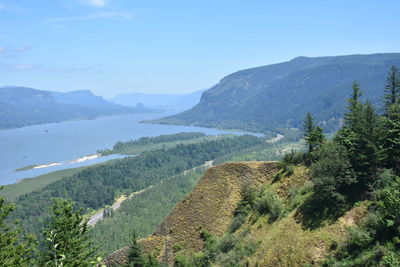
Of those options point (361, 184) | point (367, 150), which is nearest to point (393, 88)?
point (367, 150)

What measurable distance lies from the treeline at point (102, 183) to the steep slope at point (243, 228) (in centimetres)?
8261

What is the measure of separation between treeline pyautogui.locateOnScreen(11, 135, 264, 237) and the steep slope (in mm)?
82610

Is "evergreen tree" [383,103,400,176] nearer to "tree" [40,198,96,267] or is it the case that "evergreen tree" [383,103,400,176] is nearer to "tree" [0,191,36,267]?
"tree" [40,198,96,267]

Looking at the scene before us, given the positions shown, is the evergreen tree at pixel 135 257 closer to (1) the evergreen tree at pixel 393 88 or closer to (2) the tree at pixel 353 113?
(2) the tree at pixel 353 113

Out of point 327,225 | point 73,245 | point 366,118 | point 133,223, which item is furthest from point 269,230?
point 133,223

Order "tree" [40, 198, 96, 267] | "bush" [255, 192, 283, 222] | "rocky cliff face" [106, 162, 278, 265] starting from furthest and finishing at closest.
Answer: "rocky cliff face" [106, 162, 278, 265] < "bush" [255, 192, 283, 222] < "tree" [40, 198, 96, 267]

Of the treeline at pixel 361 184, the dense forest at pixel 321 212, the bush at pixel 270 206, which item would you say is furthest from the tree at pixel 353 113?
the bush at pixel 270 206

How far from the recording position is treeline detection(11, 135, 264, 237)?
119906 millimetres

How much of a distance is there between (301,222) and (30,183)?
162901 mm

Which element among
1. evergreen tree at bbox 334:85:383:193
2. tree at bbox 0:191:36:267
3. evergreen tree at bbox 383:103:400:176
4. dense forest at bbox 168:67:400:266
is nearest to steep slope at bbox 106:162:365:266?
dense forest at bbox 168:67:400:266

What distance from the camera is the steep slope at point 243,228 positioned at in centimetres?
2193

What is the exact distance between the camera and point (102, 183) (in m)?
Answer: 151

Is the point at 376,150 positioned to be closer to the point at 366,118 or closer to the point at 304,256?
the point at 366,118

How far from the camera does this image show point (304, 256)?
21.0m
